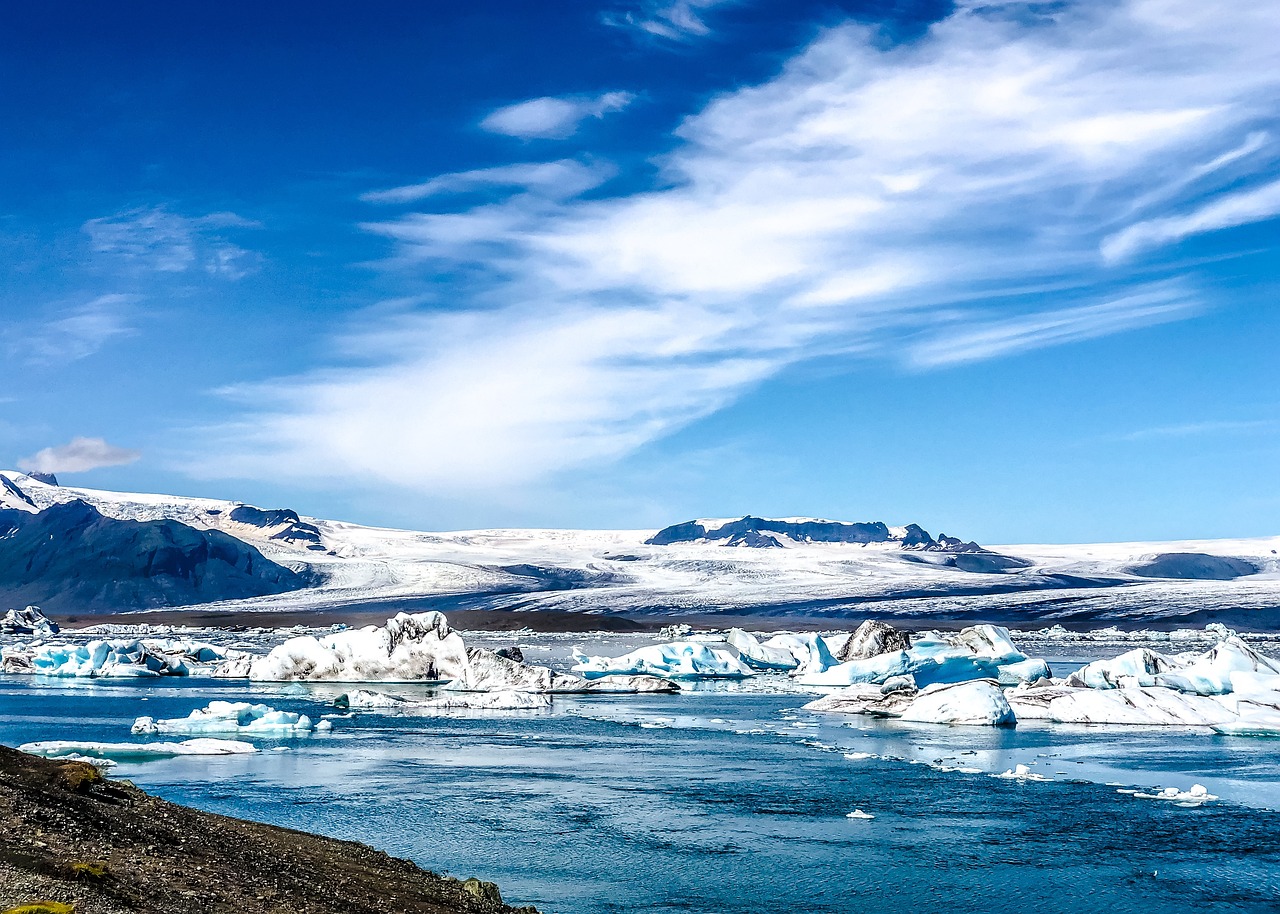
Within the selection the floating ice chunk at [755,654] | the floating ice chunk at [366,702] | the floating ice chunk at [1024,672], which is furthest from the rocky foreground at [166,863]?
the floating ice chunk at [755,654]

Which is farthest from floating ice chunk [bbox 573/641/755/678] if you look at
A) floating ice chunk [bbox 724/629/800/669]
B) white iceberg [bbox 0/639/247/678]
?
white iceberg [bbox 0/639/247/678]

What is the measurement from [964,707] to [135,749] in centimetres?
1487

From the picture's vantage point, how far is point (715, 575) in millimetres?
130250

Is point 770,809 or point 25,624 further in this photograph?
point 25,624

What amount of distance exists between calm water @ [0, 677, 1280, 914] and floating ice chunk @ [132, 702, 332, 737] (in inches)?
21.4

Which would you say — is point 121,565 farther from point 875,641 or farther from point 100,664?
point 875,641

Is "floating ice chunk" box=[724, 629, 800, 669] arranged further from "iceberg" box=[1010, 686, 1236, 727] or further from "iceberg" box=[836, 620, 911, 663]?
"iceberg" box=[1010, 686, 1236, 727]

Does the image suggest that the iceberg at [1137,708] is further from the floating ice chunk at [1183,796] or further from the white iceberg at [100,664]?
the white iceberg at [100,664]

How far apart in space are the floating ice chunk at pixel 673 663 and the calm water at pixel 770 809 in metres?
15.5

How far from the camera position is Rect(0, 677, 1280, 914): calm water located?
10000 mm

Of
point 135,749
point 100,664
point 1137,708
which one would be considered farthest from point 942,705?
point 100,664

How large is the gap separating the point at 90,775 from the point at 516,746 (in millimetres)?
10696

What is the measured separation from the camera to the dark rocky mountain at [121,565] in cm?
11569

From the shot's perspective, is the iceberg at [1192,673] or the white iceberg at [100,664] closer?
the iceberg at [1192,673]
